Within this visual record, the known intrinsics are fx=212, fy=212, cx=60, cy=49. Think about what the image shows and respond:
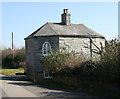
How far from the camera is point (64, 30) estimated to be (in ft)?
77.3

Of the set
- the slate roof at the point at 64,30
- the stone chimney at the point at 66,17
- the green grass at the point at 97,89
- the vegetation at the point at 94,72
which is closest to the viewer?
the green grass at the point at 97,89

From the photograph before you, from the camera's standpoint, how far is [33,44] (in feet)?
73.9

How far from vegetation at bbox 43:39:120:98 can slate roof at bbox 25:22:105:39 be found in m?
4.84

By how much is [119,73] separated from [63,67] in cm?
666

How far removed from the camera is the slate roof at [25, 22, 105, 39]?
22.6 m

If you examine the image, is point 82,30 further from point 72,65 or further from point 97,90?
point 97,90

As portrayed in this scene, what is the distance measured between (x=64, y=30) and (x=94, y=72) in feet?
36.2

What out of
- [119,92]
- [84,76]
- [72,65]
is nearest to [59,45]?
[72,65]

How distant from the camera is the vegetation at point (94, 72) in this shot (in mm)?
11580

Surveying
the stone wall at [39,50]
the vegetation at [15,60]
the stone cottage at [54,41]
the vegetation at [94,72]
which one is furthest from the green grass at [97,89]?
the vegetation at [15,60]

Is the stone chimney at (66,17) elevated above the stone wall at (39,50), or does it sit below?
above

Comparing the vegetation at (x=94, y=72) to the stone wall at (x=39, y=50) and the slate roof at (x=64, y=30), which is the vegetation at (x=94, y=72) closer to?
the stone wall at (x=39, y=50)

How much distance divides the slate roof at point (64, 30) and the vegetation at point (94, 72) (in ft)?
15.9

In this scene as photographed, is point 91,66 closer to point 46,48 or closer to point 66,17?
point 46,48
